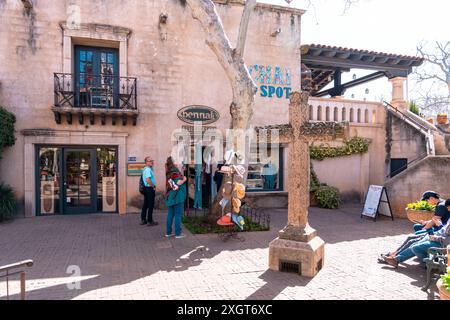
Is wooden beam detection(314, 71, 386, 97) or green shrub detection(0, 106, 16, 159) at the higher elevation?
wooden beam detection(314, 71, 386, 97)

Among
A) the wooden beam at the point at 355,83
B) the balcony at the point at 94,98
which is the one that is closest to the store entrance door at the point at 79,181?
the balcony at the point at 94,98

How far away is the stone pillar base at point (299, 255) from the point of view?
4574mm

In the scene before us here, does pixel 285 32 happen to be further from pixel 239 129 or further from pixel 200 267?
pixel 200 267

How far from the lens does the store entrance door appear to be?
9398mm

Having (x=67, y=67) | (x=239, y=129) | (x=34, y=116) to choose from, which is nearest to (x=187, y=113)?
(x=239, y=129)

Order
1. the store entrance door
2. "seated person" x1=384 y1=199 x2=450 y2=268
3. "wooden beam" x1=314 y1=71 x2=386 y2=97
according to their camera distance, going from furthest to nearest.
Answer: "wooden beam" x1=314 y1=71 x2=386 y2=97 → the store entrance door → "seated person" x1=384 y1=199 x2=450 y2=268

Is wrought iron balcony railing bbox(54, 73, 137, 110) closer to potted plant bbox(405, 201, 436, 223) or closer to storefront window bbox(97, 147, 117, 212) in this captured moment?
storefront window bbox(97, 147, 117, 212)

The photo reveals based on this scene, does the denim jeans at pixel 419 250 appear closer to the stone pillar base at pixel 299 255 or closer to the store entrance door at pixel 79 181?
the stone pillar base at pixel 299 255

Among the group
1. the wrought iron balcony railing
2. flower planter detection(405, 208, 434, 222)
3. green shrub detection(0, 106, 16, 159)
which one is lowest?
flower planter detection(405, 208, 434, 222)

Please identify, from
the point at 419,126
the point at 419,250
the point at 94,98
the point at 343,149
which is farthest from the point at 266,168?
the point at 419,250

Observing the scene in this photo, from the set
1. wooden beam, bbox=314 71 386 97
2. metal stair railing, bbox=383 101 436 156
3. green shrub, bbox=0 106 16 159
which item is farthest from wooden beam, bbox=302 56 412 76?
green shrub, bbox=0 106 16 159

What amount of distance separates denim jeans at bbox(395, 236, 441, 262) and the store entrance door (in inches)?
330

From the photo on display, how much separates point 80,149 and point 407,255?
8.95 m

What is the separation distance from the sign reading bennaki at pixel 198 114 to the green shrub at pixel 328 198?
4.56 metres
